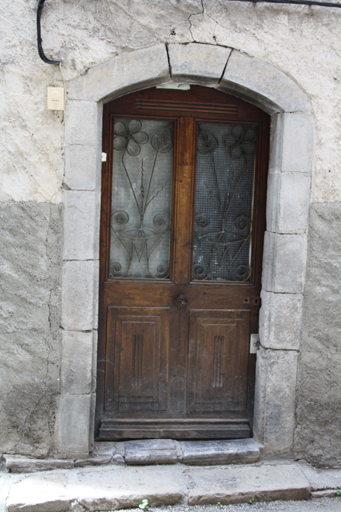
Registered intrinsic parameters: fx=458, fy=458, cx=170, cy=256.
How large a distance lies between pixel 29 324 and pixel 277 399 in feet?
6.12

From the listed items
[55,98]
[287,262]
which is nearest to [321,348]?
[287,262]

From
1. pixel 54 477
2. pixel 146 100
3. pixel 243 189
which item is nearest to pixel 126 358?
pixel 54 477

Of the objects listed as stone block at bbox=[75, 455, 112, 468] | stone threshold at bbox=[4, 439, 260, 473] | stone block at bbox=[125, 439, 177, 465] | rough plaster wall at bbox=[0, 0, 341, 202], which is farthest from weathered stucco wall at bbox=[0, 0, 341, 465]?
stone block at bbox=[125, 439, 177, 465]

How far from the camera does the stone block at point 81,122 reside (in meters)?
3.05

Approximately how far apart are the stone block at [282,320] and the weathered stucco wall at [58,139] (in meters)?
0.07

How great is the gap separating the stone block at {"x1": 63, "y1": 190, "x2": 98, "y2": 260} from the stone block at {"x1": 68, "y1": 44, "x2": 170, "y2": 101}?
0.66 m

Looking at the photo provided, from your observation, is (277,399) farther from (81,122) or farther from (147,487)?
(81,122)

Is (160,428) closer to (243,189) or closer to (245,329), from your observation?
(245,329)

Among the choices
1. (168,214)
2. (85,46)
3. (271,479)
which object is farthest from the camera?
(168,214)

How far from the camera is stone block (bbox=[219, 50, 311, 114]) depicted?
3.11m

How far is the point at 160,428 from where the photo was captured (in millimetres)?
3518

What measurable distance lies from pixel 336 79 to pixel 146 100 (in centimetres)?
134

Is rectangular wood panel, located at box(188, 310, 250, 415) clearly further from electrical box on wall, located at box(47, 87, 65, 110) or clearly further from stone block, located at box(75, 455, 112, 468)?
electrical box on wall, located at box(47, 87, 65, 110)

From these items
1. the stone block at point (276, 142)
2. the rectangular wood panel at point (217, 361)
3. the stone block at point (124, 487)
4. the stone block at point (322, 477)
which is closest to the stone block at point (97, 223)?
the rectangular wood panel at point (217, 361)
